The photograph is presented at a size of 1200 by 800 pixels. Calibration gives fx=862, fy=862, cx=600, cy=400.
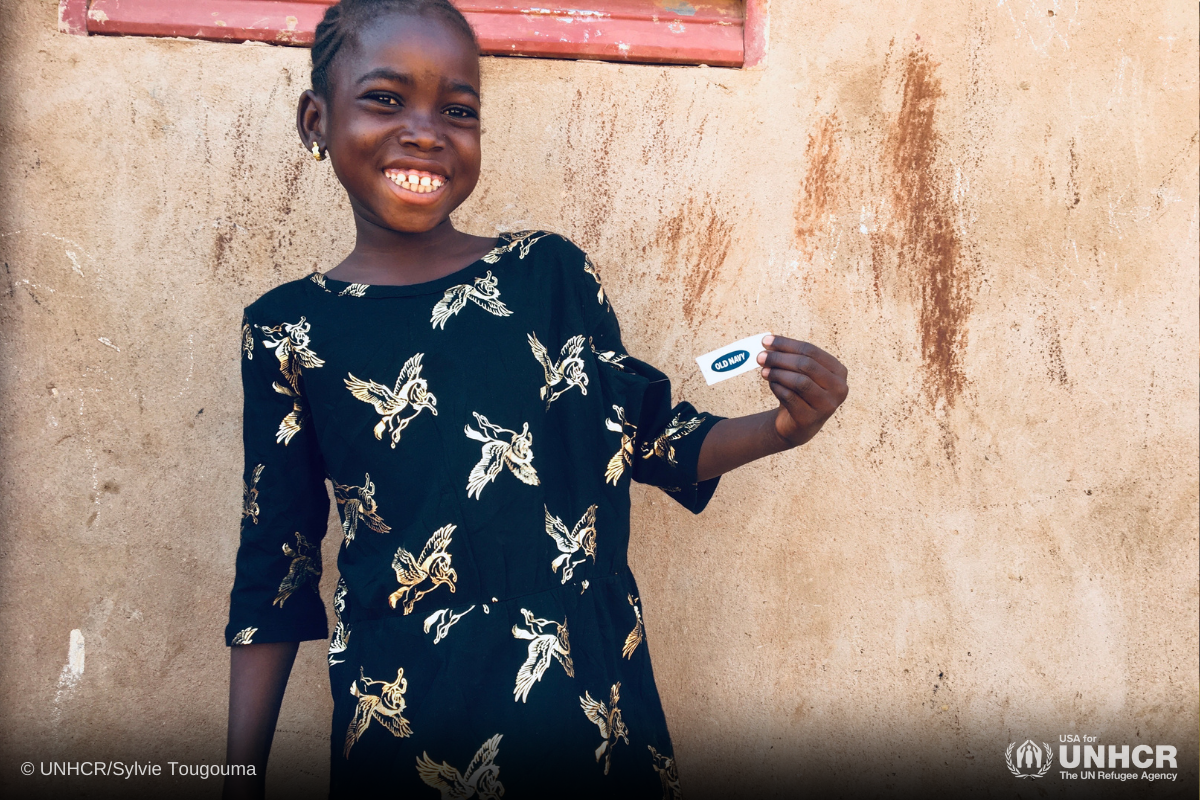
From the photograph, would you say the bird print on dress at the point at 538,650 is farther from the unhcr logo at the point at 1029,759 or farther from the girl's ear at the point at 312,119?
the unhcr logo at the point at 1029,759

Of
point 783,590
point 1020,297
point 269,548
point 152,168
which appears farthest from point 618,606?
point 152,168

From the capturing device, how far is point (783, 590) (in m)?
2.10

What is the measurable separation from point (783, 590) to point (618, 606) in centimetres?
86

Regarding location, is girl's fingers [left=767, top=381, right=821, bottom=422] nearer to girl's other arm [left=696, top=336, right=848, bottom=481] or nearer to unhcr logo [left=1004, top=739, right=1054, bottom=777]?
girl's other arm [left=696, top=336, right=848, bottom=481]

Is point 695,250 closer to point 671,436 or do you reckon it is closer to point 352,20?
point 671,436

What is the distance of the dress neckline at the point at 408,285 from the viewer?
139 centimetres

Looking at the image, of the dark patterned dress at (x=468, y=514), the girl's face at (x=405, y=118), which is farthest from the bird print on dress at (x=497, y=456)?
the girl's face at (x=405, y=118)

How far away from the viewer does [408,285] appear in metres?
1.42

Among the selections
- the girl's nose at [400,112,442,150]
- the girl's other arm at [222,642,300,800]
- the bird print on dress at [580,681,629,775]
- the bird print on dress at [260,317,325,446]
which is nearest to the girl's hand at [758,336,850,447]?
the bird print on dress at [580,681,629,775]

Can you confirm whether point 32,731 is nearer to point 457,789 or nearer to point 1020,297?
point 457,789

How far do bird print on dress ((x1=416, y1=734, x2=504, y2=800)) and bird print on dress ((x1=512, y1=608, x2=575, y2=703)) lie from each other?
8 cm

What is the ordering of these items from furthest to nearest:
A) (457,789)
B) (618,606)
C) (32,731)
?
(32,731)
(618,606)
(457,789)

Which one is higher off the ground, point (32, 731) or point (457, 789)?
point (457, 789)

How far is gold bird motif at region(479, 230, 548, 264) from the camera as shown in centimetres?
144
